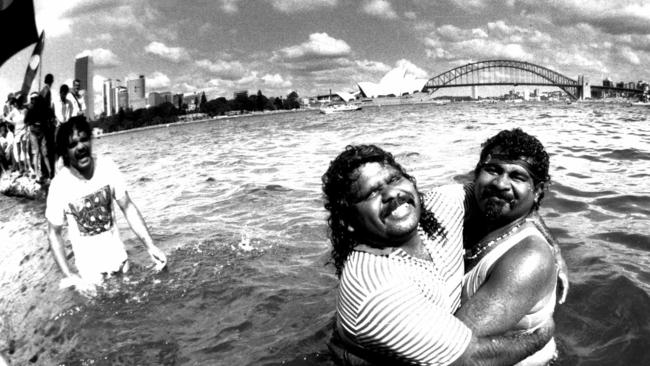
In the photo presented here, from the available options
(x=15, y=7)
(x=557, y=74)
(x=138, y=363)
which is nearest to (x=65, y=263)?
(x=138, y=363)

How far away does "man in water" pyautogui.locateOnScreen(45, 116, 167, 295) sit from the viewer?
193 inches

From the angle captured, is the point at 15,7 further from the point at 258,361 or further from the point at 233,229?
the point at 258,361

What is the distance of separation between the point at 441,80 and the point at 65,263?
177843 millimetres

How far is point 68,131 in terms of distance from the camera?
16.0 ft

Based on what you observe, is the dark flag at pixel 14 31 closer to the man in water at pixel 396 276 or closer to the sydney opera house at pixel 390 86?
the man in water at pixel 396 276

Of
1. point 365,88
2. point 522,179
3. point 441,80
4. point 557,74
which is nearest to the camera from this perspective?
point 522,179

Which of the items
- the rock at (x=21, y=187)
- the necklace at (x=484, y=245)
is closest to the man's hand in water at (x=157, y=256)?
the necklace at (x=484, y=245)

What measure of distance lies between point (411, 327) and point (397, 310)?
103mm

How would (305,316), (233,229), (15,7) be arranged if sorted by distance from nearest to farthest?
(305,316) < (15,7) < (233,229)

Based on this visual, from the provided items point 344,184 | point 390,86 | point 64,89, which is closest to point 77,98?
point 64,89

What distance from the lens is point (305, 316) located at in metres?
4.83

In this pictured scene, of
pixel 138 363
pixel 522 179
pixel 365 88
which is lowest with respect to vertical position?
pixel 138 363

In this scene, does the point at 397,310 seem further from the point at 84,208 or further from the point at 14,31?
the point at 14,31

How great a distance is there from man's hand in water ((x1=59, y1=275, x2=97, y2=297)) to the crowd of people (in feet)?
25.4
